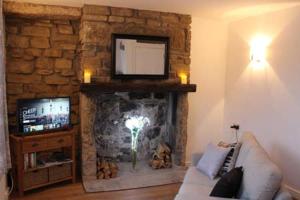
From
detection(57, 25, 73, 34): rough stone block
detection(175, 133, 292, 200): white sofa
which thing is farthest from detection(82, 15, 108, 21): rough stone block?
detection(175, 133, 292, 200): white sofa

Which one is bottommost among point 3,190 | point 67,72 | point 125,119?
point 3,190

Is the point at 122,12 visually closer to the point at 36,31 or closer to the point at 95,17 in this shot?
the point at 95,17

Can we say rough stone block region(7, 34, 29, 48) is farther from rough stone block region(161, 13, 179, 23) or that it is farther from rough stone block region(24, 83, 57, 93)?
rough stone block region(161, 13, 179, 23)

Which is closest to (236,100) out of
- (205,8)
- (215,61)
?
(215,61)

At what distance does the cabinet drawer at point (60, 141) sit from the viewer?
136 inches

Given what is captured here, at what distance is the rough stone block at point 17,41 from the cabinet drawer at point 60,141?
1.37m

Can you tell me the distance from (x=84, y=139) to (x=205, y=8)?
243 centimetres

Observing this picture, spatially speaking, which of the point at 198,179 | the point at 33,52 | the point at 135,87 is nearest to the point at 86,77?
the point at 135,87

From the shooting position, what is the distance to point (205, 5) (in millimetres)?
3516

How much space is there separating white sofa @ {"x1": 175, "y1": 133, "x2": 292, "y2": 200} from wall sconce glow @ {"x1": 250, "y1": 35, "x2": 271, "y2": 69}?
146 cm

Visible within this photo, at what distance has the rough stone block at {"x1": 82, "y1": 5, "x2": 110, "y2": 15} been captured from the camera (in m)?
3.55

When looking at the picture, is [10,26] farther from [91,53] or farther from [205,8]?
[205,8]

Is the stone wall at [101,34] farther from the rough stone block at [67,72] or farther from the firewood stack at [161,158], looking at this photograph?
the firewood stack at [161,158]

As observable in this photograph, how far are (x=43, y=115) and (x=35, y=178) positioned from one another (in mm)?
790
